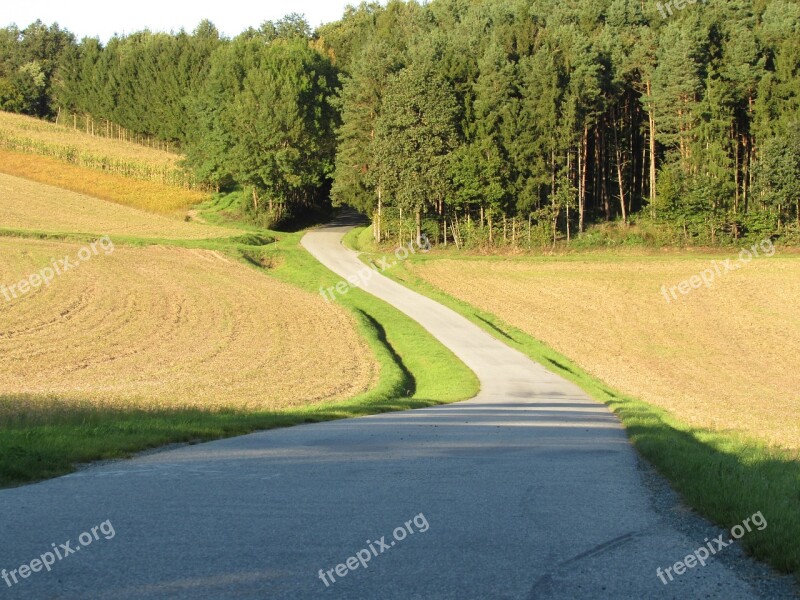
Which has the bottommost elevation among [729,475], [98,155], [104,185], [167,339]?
[167,339]

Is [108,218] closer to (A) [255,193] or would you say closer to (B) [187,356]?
(A) [255,193]

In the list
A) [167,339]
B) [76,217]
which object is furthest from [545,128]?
[167,339]

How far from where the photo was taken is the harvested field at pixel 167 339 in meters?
21.1

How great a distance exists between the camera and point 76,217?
66.1 meters

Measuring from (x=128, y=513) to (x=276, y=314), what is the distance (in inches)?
1222

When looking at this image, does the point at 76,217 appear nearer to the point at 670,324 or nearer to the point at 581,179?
the point at 581,179

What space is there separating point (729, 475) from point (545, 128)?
56.2 m

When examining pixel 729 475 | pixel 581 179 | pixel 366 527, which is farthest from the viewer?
pixel 581 179

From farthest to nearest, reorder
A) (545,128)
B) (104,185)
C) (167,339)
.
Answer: (104,185)
(545,128)
(167,339)

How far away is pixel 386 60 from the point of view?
66.9 metres

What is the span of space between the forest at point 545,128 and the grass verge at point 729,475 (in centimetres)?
4413

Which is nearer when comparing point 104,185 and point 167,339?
point 167,339

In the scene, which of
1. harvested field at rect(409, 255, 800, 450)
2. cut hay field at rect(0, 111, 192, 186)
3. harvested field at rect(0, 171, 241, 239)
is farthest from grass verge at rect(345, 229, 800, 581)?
cut hay field at rect(0, 111, 192, 186)

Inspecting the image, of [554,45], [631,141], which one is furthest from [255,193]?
[631,141]
